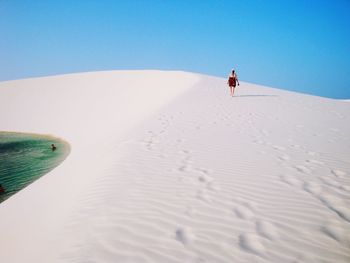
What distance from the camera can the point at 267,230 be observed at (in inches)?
128

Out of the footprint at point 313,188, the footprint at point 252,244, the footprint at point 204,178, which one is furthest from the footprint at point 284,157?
the footprint at point 252,244

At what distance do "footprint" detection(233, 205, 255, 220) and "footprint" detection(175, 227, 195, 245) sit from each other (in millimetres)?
758

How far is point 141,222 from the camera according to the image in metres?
3.61

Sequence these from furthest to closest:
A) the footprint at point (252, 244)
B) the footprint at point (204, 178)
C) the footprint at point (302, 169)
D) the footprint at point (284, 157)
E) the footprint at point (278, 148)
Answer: the footprint at point (278, 148)
the footprint at point (284, 157)
the footprint at point (302, 169)
the footprint at point (204, 178)
the footprint at point (252, 244)

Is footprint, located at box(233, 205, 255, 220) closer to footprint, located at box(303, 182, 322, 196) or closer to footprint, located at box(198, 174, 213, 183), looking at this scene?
footprint, located at box(198, 174, 213, 183)

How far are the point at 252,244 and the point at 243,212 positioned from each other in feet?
2.36

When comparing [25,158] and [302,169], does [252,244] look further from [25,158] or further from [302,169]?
[25,158]

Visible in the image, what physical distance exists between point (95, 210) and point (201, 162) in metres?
2.48

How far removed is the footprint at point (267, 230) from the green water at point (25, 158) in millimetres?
6470

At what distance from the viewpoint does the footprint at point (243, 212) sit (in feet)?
11.7

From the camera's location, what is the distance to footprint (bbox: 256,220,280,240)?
10.2ft

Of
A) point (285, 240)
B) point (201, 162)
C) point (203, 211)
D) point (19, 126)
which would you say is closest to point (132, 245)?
point (203, 211)

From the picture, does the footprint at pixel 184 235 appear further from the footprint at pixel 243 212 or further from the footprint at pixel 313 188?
the footprint at pixel 313 188

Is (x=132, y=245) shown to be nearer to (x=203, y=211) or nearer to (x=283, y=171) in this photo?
(x=203, y=211)
